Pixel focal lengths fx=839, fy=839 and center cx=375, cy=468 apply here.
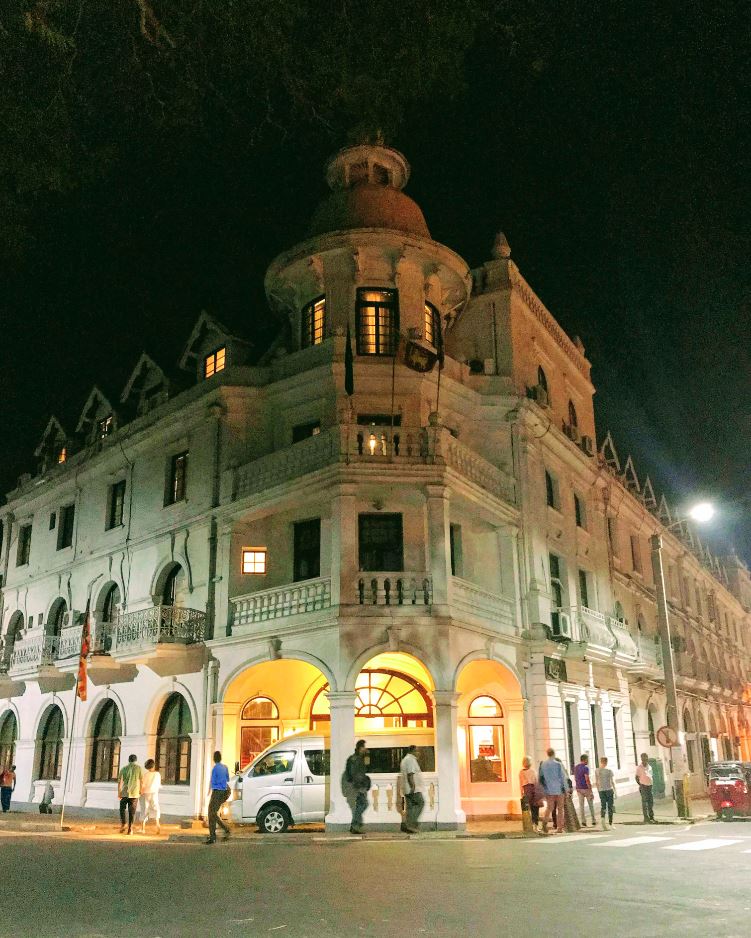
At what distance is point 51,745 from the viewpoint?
95.0 ft

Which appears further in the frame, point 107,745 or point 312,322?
point 107,745

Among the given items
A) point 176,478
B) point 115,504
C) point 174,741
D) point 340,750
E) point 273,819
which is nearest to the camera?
point 273,819

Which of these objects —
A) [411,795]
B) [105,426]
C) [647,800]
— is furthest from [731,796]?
[105,426]

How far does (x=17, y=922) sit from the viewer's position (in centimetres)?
795

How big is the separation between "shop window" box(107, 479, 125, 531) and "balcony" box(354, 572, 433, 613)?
480 inches

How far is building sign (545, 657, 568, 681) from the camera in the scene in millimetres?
23134

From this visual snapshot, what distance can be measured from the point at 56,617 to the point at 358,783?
17.7 metres

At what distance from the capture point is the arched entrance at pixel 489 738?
21.6 meters

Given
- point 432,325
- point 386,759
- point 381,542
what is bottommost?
point 386,759

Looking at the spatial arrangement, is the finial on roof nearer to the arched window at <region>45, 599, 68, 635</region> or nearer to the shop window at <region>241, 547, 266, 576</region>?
the shop window at <region>241, 547, 266, 576</region>

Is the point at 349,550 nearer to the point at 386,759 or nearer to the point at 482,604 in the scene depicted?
Answer: the point at 482,604

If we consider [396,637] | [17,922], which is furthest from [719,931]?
[396,637]

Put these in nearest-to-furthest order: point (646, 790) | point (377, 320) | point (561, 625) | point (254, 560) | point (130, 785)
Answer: point (130, 785), point (646, 790), point (254, 560), point (377, 320), point (561, 625)

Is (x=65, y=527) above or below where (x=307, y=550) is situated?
above
